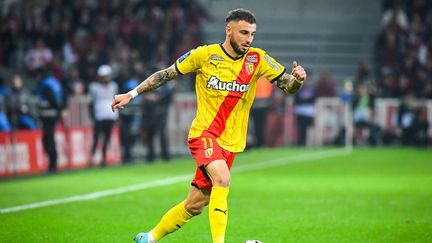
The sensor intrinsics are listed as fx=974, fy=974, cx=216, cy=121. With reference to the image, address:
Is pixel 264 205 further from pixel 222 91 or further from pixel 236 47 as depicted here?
pixel 236 47

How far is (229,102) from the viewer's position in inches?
347

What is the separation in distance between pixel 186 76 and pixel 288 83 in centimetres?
2225

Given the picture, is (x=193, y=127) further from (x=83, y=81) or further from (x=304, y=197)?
(x=83, y=81)

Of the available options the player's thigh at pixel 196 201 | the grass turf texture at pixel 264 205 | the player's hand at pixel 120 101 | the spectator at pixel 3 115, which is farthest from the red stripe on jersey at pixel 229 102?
the spectator at pixel 3 115

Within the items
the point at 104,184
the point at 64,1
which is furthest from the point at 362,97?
the point at 104,184

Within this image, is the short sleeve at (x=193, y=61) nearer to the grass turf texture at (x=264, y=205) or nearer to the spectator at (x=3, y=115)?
the grass turf texture at (x=264, y=205)

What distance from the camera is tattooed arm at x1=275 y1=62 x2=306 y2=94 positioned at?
28.7ft

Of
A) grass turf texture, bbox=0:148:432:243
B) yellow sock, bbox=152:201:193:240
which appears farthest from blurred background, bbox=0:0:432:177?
yellow sock, bbox=152:201:193:240

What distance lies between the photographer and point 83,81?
2923 centimetres

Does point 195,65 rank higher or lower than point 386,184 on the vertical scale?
higher

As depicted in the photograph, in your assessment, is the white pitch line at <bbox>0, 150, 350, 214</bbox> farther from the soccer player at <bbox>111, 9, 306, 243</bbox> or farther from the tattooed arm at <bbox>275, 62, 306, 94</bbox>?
the tattooed arm at <bbox>275, 62, 306, 94</bbox>

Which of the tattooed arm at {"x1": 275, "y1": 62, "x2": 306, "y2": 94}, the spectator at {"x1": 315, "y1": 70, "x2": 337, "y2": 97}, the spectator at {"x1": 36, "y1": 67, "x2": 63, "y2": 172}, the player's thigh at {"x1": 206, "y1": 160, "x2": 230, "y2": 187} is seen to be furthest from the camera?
the spectator at {"x1": 315, "y1": 70, "x2": 337, "y2": 97}

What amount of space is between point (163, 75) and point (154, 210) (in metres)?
4.33

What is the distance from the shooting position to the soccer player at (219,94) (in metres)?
8.65
